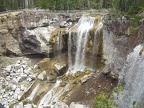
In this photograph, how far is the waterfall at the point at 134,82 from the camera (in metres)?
28.5

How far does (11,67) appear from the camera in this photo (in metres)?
47.4

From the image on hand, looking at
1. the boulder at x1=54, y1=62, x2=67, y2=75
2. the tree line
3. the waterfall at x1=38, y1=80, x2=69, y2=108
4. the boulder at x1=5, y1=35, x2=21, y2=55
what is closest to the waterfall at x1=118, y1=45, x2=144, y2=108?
the waterfall at x1=38, y1=80, x2=69, y2=108

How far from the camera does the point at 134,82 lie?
3019cm

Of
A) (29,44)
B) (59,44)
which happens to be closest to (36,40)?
(29,44)

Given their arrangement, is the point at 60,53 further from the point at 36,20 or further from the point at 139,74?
the point at 139,74

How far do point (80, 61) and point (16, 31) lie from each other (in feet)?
42.9

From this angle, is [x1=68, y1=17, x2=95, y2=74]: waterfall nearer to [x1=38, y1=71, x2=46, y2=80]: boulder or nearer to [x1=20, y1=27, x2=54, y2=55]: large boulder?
[x1=20, y1=27, x2=54, y2=55]: large boulder

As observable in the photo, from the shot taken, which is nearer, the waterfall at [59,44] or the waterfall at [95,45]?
the waterfall at [95,45]

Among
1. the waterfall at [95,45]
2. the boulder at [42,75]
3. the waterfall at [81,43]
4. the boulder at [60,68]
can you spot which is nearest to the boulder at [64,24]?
the waterfall at [81,43]

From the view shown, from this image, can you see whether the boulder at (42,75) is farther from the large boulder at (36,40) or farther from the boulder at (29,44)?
the boulder at (29,44)

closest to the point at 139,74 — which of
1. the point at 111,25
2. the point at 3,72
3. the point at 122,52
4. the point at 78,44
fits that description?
the point at 122,52

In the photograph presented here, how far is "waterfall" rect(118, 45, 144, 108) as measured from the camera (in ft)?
93.5

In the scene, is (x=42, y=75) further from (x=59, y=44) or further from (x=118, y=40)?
(x=118, y=40)

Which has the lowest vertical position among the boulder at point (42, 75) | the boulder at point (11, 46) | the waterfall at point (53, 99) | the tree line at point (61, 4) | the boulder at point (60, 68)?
the waterfall at point (53, 99)
